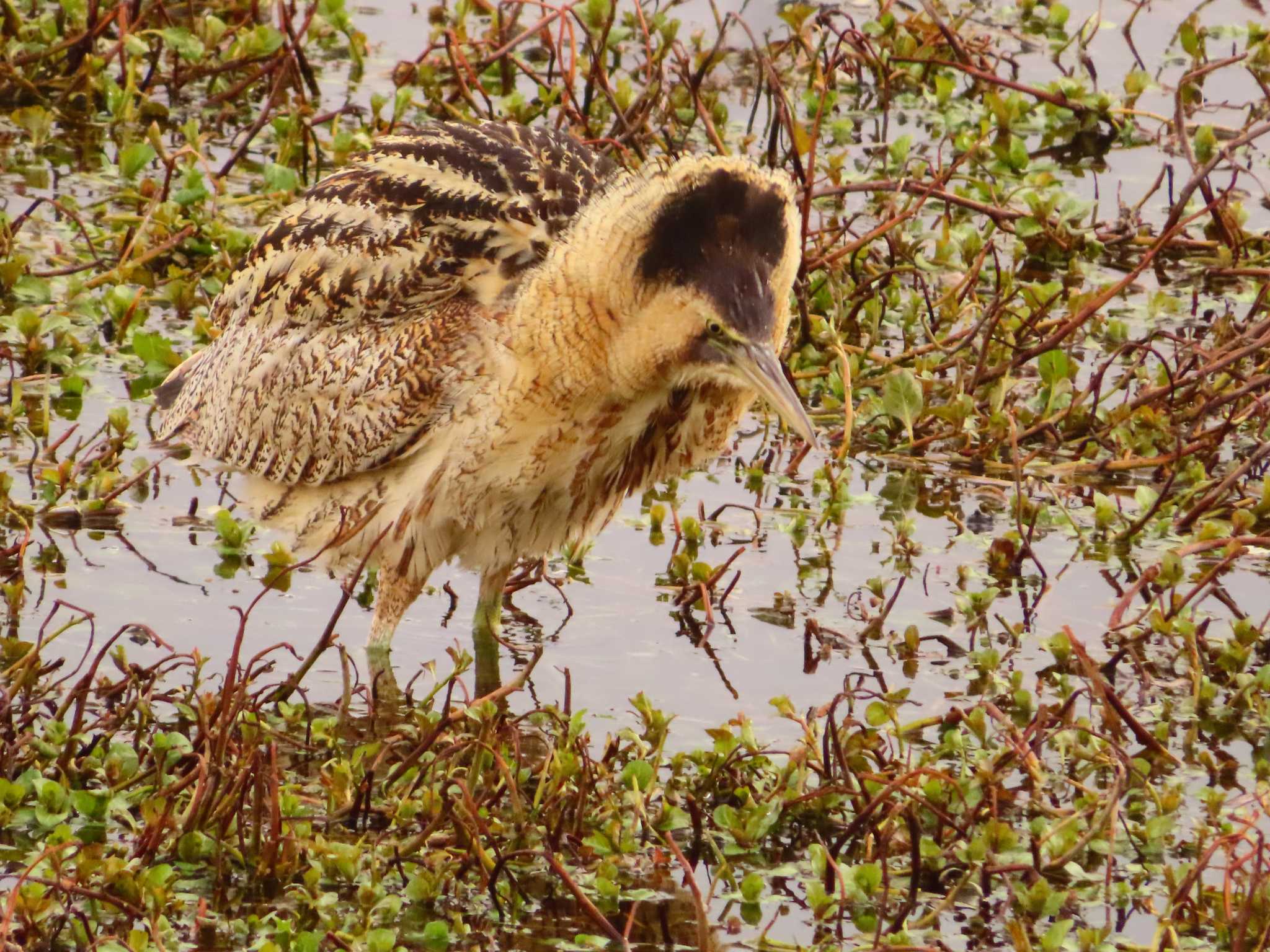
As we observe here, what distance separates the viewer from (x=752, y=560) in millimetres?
5809

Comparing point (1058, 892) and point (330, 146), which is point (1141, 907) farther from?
point (330, 146)

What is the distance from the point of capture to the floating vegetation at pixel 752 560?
4090 mm

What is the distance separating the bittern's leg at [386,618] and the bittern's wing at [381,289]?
0.28 m

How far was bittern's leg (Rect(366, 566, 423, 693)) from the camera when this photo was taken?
16.7 feet

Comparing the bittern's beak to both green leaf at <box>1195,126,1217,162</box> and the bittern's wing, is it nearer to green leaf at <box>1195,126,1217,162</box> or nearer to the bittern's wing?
the bittern's wing

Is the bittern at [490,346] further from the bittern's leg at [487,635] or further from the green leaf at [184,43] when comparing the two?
the green leaf at [184,43]

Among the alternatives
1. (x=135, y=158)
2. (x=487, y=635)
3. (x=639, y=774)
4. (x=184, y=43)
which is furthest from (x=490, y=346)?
(x=184, y=43)

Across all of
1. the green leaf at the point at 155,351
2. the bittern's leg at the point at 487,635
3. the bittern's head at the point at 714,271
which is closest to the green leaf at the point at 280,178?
the green leaf at the point at 155,351

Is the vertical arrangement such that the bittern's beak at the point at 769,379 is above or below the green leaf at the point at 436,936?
above

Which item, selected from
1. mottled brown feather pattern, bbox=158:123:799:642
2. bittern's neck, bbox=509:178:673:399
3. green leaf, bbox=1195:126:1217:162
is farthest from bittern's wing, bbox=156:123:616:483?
green leaf, bbox=1195:126:1217:162

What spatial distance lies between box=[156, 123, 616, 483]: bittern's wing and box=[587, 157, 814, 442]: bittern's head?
0.41 m

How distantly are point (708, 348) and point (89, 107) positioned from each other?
4.21m

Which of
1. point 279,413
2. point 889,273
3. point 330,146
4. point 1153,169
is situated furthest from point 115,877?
point 1153,169

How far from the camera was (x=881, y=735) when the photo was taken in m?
4.87
